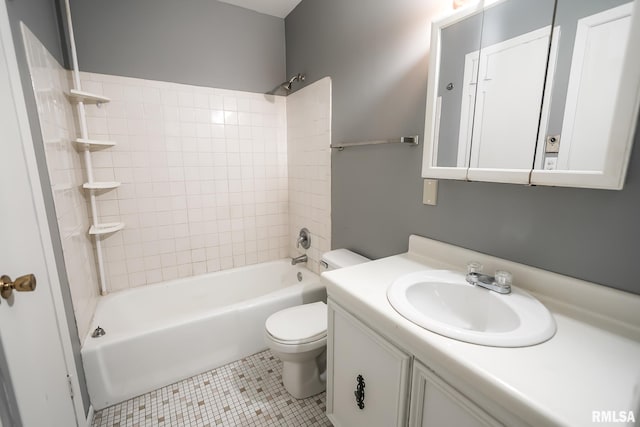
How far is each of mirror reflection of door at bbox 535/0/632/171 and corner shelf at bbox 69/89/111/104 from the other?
2.28m

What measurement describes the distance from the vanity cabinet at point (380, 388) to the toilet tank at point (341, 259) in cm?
53

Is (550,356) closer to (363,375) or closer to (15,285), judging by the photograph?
(363,375)

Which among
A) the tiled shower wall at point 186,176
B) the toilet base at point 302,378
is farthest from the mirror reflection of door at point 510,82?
the tiled shower wall at point 186,176

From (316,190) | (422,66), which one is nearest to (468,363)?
(422,66)

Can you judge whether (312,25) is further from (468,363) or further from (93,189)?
(468,363)

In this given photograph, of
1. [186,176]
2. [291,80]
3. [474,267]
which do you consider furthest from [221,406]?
[291,80]

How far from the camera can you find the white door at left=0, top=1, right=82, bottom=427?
0.75 metres

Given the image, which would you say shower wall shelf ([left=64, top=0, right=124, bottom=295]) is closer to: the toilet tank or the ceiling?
the ceiling

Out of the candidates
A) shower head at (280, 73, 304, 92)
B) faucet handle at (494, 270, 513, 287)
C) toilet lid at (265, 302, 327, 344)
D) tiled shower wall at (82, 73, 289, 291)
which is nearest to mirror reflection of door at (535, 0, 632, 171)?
faucet handle at (494, 270, 513, 287)

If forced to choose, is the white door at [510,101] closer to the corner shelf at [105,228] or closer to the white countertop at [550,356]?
the white countertop at [550,356]

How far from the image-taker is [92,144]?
5.75 ft

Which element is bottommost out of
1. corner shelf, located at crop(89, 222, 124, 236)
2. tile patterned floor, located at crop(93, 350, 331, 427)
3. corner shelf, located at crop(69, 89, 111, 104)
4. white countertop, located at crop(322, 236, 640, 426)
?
tile patterned floor, located at crop(93, 350, 331, 427)

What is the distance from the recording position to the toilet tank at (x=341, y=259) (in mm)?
1665

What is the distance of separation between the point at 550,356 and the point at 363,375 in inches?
23.3
